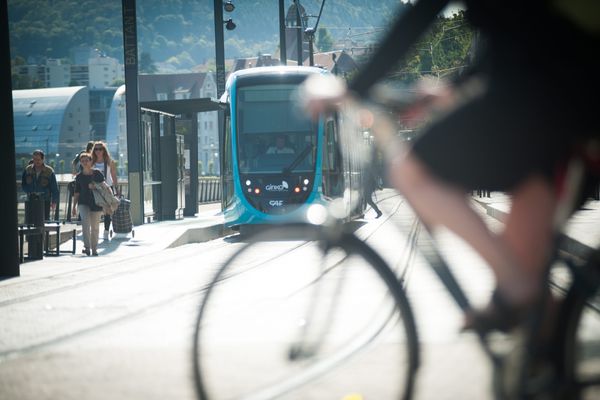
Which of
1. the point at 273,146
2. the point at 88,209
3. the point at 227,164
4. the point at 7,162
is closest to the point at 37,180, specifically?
the point at 88,209

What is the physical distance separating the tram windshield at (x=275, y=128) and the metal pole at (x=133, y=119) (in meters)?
3.00

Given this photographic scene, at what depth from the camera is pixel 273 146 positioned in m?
20.9

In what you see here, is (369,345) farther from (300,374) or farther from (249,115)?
(249,115)

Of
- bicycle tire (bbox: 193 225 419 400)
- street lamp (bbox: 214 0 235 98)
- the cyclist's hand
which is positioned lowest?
bicycle tire (bbox: 193 225 419 400)

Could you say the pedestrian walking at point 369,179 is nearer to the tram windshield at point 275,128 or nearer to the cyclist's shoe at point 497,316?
the cyclist's shoe at point 497,316

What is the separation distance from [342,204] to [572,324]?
1.03m

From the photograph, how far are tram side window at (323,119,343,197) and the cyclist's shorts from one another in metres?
17.3

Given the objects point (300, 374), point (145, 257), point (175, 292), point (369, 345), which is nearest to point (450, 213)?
point (300, 374)

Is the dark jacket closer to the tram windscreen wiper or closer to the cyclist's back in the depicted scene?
the tram windscreen wiper

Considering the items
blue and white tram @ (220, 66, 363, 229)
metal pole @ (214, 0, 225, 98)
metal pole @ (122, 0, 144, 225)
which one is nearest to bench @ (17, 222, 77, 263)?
blue and white tram @ (220, 66, 363, 229)

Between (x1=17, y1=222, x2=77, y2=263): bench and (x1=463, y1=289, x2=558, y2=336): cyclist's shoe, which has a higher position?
(x1=463, y1=289, x2=558, y2=336): cyclist's shoe

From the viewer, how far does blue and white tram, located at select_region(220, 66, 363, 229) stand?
2077cm

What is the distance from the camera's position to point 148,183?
24297mm

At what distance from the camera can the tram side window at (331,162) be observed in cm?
2095
